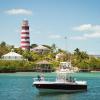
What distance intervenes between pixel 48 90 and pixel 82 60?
12384cm

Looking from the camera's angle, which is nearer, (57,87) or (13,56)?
(57,87)

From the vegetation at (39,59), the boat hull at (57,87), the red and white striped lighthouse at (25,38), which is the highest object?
the red and white striped lighthouse at (25,38)

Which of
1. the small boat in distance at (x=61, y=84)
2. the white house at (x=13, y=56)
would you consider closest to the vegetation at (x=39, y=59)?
the white house at (x=13, y=56)

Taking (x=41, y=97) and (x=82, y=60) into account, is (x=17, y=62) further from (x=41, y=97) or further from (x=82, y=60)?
(x=41, y=97)

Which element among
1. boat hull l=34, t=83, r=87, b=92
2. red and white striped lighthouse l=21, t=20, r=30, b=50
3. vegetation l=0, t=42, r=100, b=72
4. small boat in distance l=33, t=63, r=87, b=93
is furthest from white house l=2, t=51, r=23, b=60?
boat hull l=34, t=83, r=87, b=92

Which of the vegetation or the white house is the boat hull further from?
the white house

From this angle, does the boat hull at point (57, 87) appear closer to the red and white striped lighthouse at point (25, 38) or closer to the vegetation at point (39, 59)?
the vegetation at point (39, 59)

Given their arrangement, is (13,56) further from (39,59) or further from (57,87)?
(57,87)

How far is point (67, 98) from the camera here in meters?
55.1

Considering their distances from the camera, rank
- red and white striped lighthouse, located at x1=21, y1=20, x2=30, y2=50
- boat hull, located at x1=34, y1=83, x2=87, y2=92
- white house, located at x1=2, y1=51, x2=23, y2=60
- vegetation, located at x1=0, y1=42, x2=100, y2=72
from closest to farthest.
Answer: boat hull, located at x1=34, y1=83, x2=87, y2=92 < vegetation, located at x1=0, y1=42, x2=100, y2=72 < white house, located at x1=2, y1=51, x2=23, y2=60 < red and white striped lighthouse, located at x1=21, y1=20, x2=30, y2=50

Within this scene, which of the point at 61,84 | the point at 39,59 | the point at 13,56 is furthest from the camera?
the point at 39,59

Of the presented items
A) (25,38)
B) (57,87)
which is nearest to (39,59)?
(25,38)

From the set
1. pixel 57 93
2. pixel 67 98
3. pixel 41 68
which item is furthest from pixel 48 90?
pixel 41 68

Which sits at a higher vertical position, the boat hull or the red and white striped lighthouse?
the red and white striped lighthouse
